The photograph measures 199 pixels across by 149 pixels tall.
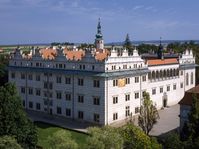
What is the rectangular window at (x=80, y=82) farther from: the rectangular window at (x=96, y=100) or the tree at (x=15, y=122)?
the tree at (x=15, y=122)

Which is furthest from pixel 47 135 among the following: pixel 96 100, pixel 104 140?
pixel 104 140

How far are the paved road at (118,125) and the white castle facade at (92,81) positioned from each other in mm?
846

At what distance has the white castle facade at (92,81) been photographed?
175 feet

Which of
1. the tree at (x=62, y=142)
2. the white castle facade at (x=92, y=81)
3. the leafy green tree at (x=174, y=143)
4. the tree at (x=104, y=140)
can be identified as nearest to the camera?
the tree at (x=104, y=140)

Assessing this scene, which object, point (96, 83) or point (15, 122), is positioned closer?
point (15, 122)

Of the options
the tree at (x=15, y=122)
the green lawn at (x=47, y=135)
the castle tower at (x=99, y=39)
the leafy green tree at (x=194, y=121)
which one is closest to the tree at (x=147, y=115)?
the leafy green tree at (x=194, y=121)

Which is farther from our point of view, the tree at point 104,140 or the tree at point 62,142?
the tree at point 62,142

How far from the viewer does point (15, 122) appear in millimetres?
38469

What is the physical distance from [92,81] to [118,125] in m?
7.11

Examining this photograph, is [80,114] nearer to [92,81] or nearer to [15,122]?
[92,81]

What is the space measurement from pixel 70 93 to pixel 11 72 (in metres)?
15.1

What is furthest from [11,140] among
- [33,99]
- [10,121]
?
[33,99]

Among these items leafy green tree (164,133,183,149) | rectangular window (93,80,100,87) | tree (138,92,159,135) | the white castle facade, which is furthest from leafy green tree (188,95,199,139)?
rectangular window (93,80,100,87)

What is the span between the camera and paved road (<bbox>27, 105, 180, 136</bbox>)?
51.3m
